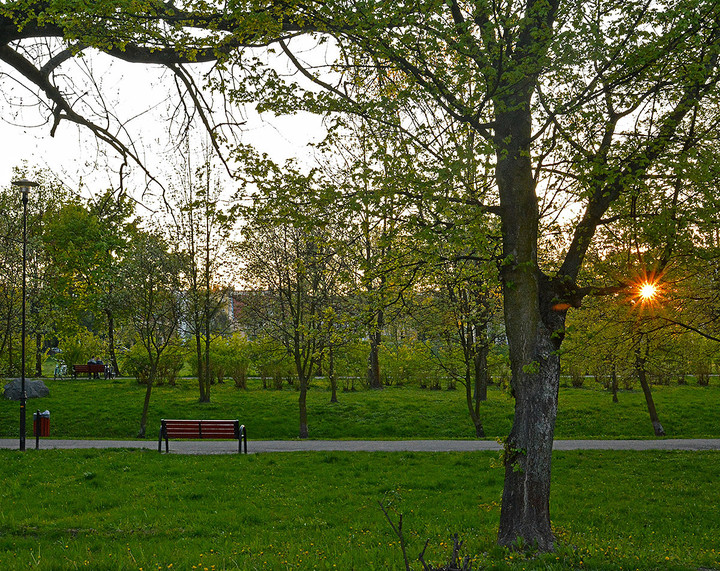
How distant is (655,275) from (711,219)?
3.92 feet

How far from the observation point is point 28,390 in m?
25.2

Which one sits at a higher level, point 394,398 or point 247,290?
point 247,290

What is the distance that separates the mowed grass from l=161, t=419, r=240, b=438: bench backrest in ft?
4.66

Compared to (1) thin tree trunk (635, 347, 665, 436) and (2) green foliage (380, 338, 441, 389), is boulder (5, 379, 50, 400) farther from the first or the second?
A: (1) thin tree trunk (635, 347, 665, 436)

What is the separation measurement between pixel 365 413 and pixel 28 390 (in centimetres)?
1548

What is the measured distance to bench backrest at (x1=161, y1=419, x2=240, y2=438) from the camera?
1491cm

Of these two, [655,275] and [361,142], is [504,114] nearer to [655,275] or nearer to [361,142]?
[361,142]

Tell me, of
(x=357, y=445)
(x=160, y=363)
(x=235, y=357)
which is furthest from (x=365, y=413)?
(x=160, y=363)

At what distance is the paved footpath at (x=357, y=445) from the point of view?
50.1ft

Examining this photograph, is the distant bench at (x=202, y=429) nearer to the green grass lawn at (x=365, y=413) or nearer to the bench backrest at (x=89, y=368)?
the green grass lawn at (x=365, y=413)

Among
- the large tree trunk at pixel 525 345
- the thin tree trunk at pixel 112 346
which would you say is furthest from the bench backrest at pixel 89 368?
the large tree trunk at pixel 525 345

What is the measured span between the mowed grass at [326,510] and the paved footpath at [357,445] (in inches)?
55.3

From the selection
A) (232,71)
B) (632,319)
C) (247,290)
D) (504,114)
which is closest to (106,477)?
(232,71)

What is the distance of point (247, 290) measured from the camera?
81.8 feet
